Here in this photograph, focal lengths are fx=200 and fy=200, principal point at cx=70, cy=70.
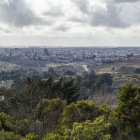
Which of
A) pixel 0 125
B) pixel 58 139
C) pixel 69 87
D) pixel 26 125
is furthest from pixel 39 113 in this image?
pixel 69 87

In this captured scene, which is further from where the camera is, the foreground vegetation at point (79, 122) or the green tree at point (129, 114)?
→ the green tree at point (129, 114)

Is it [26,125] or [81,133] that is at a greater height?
[81,133]

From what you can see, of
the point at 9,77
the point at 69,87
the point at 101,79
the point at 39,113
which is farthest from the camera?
the point at 9,77

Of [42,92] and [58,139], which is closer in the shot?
[58,139]

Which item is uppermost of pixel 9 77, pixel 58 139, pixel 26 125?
pixel 58 139

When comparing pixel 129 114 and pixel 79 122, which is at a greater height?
pixel 129 114

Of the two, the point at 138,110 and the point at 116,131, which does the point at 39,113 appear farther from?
the point at 138,110

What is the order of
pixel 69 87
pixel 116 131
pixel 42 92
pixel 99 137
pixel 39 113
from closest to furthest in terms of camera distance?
1. pixel 99 137
2. pixel 116 131
3. pixel 39 113
4. pixel 42 92
5. pixel 69 87

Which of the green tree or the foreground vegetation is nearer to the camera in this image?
the foreground vegetation

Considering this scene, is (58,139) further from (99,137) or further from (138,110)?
(138,110)

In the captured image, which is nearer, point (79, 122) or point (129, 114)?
point (129, 114)
